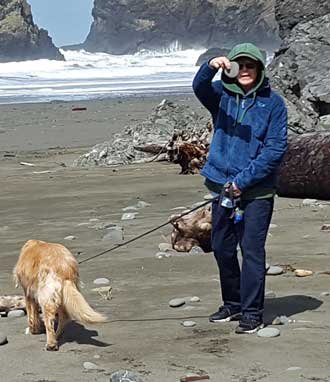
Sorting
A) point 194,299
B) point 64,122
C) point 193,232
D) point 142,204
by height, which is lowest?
point 64,122

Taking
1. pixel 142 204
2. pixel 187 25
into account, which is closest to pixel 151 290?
pixel 142 204

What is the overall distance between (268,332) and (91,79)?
51.8 meters

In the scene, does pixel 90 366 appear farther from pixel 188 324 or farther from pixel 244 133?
pixel 244 133

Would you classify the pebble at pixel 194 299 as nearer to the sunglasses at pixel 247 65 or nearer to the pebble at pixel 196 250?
the pebble at pixel 196 250

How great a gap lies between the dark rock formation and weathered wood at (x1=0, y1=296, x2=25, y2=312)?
8.27m

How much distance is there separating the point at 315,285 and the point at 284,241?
4.92ft

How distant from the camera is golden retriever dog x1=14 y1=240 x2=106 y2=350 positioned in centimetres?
545

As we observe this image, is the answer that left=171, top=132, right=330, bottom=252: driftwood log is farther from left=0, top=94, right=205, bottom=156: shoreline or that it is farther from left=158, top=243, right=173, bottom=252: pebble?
left=0, top=94, right=205, bottom=156: shoreline

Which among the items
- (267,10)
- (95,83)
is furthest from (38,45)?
(95,83)

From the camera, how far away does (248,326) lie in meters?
5.72

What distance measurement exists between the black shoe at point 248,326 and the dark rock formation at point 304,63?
8.51 meters

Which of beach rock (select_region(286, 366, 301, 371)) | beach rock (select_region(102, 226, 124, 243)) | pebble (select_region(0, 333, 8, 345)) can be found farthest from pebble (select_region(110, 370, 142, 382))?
beach rock (select_region(102, 226, 124, 243))

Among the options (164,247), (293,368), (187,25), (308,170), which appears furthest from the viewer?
(187,25)

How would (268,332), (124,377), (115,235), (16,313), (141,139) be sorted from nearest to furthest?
1. (124,377)
2. (268,332)
3. (16,313)
4. (115,235)
5. (141,139)
